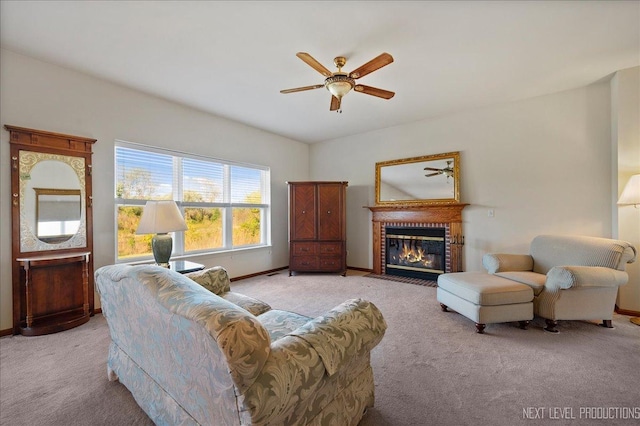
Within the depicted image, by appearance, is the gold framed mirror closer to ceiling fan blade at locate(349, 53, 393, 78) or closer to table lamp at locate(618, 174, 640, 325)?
table lamp at locate(618, 174, 640, 325)

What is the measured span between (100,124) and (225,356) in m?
3.66

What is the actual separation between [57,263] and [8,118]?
1.48m

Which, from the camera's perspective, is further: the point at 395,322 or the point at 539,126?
the point at 539,126

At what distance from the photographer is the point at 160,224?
A: 8.80 feet

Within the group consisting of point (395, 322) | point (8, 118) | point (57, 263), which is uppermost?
point (8, 118)

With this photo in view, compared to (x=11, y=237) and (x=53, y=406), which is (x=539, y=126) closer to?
(x=53, y=406)

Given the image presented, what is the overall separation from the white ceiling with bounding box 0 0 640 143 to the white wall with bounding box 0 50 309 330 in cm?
18

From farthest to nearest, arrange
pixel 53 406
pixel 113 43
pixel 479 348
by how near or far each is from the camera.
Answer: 1. pixel 113 43
2. pixel 479 348
3. pixel 53 406

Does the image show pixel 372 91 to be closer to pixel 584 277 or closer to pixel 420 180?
pixel 420 180

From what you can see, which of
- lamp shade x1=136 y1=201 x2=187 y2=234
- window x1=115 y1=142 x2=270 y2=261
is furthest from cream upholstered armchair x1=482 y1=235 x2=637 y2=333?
window x1=115 y1=142 x2=270 y2=261

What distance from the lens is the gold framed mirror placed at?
4.51 m

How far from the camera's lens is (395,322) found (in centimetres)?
291

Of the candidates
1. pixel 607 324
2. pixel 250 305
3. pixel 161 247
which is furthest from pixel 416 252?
pixel 161 247

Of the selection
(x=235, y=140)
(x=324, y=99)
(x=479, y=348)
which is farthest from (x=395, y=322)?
(x=235, y=140)
